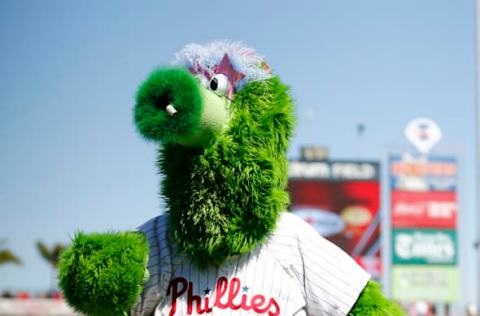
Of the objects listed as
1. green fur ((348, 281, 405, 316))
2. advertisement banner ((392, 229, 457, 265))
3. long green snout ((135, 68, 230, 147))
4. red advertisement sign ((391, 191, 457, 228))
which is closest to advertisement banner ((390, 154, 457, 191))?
red advertisement sign ((391, 191, 457, 228))

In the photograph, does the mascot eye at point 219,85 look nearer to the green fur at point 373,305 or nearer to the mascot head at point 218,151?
the mascot head at point 218,151

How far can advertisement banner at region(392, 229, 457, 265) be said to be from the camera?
24.9 metres

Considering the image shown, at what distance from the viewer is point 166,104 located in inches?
111

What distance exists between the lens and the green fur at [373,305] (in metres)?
3.02

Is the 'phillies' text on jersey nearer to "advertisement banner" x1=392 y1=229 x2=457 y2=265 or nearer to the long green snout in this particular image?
the long green snout

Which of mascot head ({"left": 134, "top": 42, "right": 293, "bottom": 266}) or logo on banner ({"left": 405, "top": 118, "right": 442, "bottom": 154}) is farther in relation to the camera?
logo on banner ({"left": 405, "top": 118, "right": 442, "bottom": 154})

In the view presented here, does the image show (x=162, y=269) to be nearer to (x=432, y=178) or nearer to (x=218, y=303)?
(x=218, y=303)

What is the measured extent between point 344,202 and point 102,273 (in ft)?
75.7

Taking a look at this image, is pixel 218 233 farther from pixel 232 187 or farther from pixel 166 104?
pixel 166 104

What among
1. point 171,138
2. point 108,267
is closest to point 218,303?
point 108,267

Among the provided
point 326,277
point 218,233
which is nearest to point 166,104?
point 218,233

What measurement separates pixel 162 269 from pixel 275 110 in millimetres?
634

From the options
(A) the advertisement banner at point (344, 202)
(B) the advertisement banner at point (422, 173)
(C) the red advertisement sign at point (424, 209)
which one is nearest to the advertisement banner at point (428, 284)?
(A) the advertisement banner at point (344, 202)

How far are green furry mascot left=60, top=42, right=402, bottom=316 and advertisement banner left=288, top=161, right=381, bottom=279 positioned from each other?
22.1m
